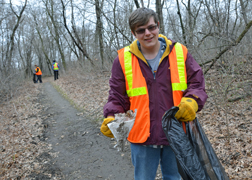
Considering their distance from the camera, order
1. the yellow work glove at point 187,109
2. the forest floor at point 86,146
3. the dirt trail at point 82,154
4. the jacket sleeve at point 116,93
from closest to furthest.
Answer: the yellow work glove at point 187,109 < the jacket sleeve at point 116,93 < the forest floor at point 86,146 < the dirt trail at point 82,154

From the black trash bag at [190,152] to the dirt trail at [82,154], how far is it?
6.51ft

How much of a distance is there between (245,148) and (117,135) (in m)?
2.83

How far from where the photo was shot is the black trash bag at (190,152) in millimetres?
1697

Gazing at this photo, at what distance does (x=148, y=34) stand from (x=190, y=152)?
1.14m


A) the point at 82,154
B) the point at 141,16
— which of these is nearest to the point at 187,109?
the point at 141,16

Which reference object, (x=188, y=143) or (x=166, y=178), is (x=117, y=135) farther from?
(x=166, y=178)

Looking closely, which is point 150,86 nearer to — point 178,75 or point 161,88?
point 161,88

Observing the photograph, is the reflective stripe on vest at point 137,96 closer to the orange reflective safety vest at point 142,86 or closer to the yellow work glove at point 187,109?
the orange reflective safety vest at point 142,86

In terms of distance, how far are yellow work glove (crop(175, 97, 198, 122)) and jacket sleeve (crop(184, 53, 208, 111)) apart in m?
0.06

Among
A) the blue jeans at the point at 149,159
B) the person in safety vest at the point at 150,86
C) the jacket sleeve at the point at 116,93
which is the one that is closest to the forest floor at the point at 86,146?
the blue jeans at the point at 149,159

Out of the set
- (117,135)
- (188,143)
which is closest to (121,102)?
(117,135)

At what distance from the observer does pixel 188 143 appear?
1.77 meters

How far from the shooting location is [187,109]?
168cm

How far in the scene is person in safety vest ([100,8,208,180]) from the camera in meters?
1.79
